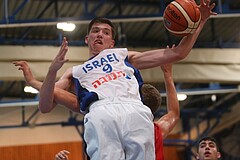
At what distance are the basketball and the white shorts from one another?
856 mm

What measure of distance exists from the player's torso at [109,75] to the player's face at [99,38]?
124 millimetres

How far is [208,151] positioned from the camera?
7.27m

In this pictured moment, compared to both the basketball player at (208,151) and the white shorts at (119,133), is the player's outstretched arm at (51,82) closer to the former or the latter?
the white shorts at (119,133)

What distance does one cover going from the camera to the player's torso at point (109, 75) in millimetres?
4625

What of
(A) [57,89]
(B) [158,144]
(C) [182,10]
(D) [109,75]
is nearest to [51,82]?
(A) [57,89]

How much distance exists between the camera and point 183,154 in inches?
890

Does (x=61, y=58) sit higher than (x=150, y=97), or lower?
higher

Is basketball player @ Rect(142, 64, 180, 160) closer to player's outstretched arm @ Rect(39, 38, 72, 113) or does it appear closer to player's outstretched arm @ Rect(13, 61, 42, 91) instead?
player's outstretched arm @ Rect(39, 38, 72, 113)

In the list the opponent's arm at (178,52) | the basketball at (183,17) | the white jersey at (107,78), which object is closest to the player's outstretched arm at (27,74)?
the white jersey at (107,78)

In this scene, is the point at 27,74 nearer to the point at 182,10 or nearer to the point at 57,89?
the point at 57,89

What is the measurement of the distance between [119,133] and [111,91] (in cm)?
44

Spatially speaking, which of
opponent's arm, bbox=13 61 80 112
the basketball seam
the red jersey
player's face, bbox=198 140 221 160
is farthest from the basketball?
player's face, bbox=198 140 221 160

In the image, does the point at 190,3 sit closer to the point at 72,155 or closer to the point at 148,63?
the point at 148,63

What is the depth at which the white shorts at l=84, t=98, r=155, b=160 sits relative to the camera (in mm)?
4320
